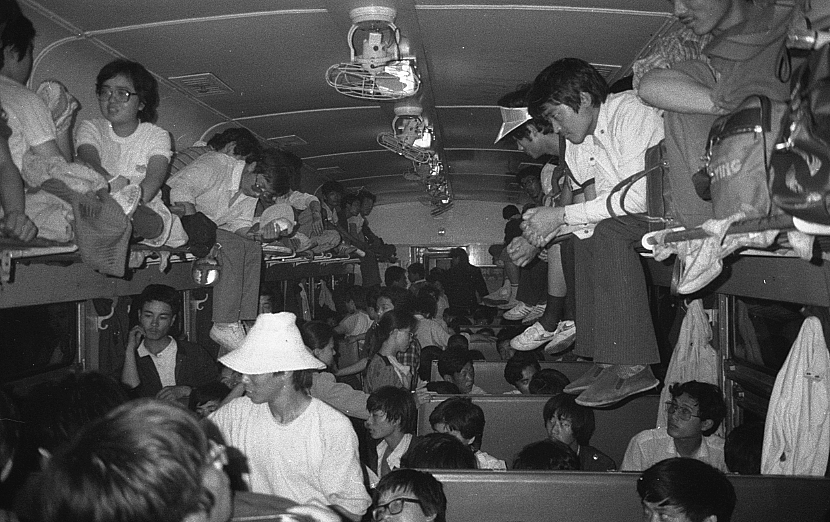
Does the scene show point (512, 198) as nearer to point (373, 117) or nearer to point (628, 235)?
point (373, 117)

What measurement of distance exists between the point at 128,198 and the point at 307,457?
1506 mm

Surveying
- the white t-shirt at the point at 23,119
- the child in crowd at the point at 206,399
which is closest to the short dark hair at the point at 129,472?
the white t-shirt at the point at 23,119

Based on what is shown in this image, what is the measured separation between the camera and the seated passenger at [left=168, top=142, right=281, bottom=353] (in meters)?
4.65

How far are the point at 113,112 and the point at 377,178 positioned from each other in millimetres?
8140

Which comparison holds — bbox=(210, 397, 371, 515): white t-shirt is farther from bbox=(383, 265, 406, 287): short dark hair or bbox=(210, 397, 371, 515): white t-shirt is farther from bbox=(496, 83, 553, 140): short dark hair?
bbox=(383, 265, 406, 287): short dark hair

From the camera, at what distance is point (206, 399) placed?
15.3 feet

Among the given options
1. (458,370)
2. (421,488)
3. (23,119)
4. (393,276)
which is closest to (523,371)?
(458,370)

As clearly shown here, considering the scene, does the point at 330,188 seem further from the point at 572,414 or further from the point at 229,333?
the point at 572,414

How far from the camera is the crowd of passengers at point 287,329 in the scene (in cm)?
174

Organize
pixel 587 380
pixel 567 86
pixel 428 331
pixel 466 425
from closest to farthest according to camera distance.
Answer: pixel 567 86, pixel 587 380, pixel 466 425, pixel 428 331

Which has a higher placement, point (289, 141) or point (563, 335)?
point (289, 141)

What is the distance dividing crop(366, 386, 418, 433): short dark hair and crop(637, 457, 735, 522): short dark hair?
1.78m

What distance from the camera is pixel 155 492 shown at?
60.7 inches

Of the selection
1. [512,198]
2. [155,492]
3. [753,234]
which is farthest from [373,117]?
[512,198]
